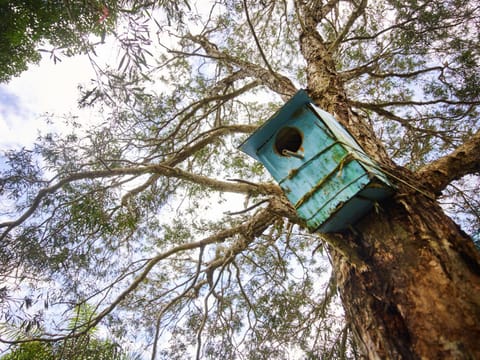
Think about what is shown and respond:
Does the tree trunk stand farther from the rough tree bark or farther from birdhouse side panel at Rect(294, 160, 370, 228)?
birdhouse side panel at Rect(294, 160, 370, 228)

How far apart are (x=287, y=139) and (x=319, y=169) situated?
517 mm

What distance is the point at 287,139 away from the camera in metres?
2.05

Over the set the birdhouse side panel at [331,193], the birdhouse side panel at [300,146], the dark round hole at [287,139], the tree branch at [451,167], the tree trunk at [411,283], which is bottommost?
the tree trunk at [411,283]

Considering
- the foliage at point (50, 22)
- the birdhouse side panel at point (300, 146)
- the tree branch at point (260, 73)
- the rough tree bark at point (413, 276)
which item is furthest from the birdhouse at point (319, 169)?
the foliage at point (50, 22)

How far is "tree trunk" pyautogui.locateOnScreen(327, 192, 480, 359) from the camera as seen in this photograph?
3.56ft

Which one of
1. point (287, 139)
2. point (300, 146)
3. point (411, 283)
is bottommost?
point (411, 283)

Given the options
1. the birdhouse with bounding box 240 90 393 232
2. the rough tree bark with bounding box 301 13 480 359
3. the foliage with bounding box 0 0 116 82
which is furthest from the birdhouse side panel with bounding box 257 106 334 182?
the foliage with bounding box 0 0 116 82

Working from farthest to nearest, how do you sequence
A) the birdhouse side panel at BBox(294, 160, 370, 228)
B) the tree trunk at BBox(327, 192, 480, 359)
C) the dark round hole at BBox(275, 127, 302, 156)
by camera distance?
the dark round hole at BBox(275, 127, 302, 156), the birdhouse side panel at BBox(294, 160, 370, 228), the tree trunk at BBox(327, 192, 480, 359)

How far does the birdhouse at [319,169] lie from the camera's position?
1.43 m

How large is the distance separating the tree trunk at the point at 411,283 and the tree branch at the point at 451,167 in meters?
0.21

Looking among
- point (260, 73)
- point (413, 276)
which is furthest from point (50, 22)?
point (413, 276)

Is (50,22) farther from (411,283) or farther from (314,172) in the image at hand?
(411,283)

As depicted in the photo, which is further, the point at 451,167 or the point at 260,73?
the point at 260,73

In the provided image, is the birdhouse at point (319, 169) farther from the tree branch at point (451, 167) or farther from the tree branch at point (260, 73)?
the tree branch at point (260, 73)
